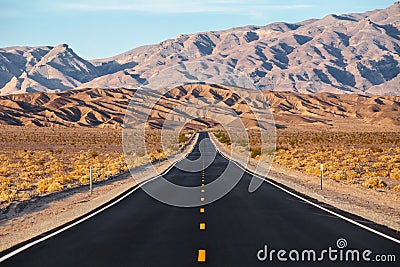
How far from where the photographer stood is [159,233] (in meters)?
12.1

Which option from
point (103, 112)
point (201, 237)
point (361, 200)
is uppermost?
point (103, 112)

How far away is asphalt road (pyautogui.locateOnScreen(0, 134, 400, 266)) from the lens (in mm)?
9305

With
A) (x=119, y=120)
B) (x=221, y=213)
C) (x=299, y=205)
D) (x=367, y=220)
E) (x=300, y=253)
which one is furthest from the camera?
(x=119, y=120)

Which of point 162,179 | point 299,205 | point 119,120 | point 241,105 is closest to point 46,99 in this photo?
point 119,120

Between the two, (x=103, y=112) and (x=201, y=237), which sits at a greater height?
(x=103, y=112)

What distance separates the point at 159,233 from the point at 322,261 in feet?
13.6

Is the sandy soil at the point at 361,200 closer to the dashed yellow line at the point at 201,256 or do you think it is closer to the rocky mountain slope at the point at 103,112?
the dashed yellow line at the point at 201,256

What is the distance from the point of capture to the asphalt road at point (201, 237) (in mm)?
9305

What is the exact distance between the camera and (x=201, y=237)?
37.7 ft

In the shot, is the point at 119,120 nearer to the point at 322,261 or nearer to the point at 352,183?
the point at 352,183

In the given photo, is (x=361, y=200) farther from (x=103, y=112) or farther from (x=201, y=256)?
(x=103, y=112)

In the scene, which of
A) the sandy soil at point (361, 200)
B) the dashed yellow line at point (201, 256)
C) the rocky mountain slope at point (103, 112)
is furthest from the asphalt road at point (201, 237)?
the rocky mountain slope at point (103, 112)

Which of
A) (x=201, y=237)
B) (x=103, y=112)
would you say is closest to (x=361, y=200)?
(x=201, y=237)

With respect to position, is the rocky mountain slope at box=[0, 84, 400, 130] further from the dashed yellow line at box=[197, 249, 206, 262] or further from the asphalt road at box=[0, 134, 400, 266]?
the dashed yellow line at box=[197, 249, 206, 262]
